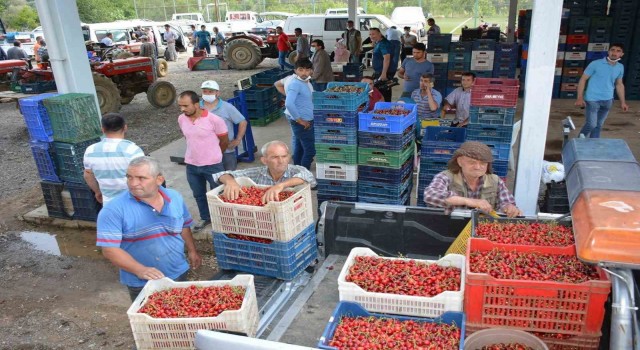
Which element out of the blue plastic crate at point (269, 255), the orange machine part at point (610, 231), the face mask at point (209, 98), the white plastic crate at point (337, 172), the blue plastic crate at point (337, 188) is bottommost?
the blue plastic crate at point (337, 188)

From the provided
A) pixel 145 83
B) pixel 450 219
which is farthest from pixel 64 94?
pixel 145 83

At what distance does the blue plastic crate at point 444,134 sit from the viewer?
6176 millimetres

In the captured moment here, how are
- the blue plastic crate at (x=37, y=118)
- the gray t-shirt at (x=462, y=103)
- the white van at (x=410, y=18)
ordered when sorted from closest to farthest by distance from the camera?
the blue plastic crate at (x=37, y=118), the gray t-shirt at (x=462, y=103), the white van at (x=410, y=18)

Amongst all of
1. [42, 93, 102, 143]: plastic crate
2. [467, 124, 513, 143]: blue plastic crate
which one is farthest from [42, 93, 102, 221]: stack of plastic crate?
[467, 124, 513, 143]: blue plastic crate

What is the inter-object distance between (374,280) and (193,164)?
360 cm

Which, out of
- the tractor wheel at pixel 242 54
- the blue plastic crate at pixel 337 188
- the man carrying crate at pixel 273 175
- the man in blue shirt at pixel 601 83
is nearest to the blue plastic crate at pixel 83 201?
the blue plastic crate at pixel 337 188

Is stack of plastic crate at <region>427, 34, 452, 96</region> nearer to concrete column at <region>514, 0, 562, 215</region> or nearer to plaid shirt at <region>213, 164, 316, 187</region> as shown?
concrete column at <region>514, 0, 562, 215</region>

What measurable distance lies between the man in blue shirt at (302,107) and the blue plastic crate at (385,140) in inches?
66.6

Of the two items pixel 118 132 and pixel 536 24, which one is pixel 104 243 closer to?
pixel 118 132

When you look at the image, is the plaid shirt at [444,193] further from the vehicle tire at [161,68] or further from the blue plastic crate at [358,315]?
the vehicle tire at [161,68]

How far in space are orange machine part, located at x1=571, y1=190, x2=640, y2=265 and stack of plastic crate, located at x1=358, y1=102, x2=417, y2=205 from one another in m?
3.43

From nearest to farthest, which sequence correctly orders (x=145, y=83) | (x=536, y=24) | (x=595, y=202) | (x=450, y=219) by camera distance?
(x=595, y=202), (x=450, y=219), (x=536, y=24), (x=145, y=83)

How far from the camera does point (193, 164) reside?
5934 mm

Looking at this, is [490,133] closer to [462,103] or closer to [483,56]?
[462,103]
